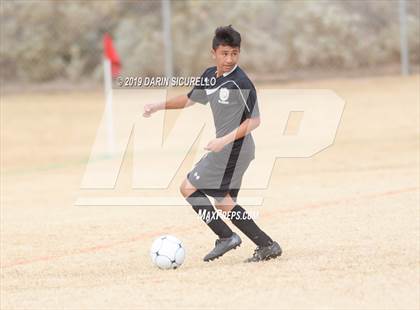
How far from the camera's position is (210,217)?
8.21 m

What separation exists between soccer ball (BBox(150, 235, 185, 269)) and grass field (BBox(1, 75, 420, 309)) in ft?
0.28

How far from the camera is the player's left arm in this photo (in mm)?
7746

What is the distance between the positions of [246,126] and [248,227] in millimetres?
876

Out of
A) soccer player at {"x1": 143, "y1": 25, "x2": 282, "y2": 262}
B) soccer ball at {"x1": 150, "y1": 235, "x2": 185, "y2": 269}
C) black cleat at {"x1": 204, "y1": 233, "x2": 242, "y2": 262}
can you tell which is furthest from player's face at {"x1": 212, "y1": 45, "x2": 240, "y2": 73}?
soccer ball at {"x1": 150, "y1": 235, "x2": 185, "y2": 269}

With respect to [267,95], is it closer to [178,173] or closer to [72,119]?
[72,119]

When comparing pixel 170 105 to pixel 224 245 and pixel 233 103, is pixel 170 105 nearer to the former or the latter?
pixel 233 103

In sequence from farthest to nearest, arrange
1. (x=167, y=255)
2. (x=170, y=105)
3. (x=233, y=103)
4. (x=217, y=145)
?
(x=170, y=105) → (x=167, y=255) → (x=233, y=103) → (x=217, y=145)

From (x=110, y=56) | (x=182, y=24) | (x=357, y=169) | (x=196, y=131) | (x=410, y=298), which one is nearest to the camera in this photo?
(x=410, y=298)

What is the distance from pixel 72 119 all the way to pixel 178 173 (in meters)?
7.82

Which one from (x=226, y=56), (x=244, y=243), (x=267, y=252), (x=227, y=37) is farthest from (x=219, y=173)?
(x=244, y=243)

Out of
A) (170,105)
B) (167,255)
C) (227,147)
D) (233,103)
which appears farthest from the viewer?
(170,105)

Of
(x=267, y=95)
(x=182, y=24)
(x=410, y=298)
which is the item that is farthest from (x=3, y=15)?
(x=410, y=298)

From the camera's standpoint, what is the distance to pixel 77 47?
26.4 metres

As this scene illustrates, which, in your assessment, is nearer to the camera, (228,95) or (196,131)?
(228,95)
